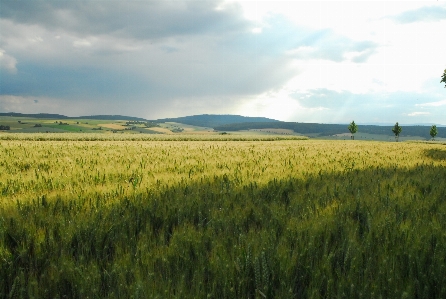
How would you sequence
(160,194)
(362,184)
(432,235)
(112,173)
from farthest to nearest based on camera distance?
(112,173) → (362,184) → (160,194) → (432,235)

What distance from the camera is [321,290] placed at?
6.60 ft

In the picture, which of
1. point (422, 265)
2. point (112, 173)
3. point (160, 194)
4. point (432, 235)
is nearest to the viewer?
point (422, 265)

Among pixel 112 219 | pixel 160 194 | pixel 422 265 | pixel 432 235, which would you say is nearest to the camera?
pixel 422 265

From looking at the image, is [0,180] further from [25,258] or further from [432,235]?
[432,235]

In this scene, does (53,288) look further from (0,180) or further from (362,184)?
(362,184)

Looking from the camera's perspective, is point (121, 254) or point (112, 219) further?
point (112, 219)

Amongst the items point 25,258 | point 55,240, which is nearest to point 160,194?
point 55,240

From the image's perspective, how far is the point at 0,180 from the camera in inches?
208

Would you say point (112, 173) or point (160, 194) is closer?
point (160, 194)

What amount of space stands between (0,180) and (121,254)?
438cm

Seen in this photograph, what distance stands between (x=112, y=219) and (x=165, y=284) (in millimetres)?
1399

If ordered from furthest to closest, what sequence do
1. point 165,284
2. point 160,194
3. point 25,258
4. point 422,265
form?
point 160,194 → point 25,258 → point 422,265 → point 165,284

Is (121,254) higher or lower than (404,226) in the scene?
lower

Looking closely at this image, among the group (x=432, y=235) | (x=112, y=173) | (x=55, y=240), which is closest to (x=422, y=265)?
(x=432, y=235)
